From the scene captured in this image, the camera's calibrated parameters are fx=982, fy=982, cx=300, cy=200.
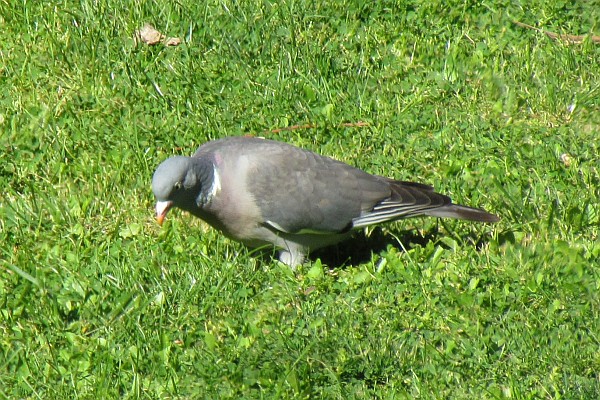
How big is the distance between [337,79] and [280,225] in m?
1.69

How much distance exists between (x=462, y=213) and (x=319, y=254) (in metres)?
0.89

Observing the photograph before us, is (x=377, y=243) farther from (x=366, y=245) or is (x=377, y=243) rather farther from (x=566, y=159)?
(x=566, y=159)

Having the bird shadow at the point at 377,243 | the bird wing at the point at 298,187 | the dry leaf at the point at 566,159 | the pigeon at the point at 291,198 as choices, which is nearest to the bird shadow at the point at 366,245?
the bird shadow at the point at 377,243

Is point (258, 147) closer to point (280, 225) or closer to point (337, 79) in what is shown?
point (280, 225)

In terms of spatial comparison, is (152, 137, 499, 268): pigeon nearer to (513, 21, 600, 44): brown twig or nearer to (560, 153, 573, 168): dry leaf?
(560, 153, 573, 168): dry leaf

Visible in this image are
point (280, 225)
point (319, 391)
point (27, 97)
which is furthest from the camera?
point (27, 97)

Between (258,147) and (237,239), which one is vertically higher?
(258,147)

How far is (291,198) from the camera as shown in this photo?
5242 mm

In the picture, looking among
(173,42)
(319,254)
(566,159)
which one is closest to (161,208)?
(319,254)

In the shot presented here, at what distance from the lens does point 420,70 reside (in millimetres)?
6762

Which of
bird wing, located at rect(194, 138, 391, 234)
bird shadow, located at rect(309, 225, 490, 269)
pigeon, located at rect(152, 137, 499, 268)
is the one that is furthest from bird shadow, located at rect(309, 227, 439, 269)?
bird wing, located at rect(194, 138, 391, 234)

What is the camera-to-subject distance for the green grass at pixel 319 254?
4.60 metres

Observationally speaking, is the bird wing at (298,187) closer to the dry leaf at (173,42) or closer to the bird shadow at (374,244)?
the bird shadow at (374,244)

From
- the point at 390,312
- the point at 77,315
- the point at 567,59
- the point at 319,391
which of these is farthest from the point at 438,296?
the point at 567,59
